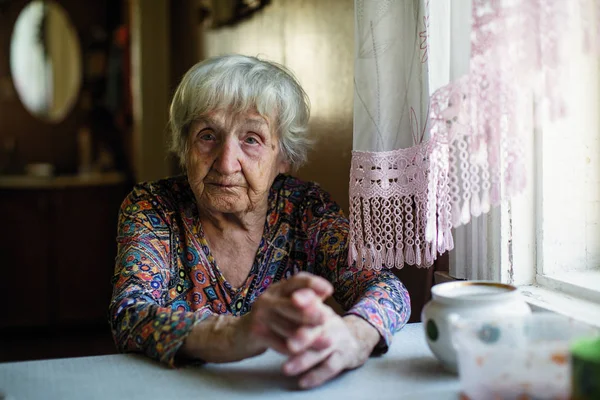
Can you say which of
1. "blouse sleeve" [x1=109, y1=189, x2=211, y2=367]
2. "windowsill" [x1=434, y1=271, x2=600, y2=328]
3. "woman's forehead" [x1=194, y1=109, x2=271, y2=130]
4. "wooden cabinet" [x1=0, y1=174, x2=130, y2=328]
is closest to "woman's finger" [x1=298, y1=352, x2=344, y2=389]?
"blouse sleeve" [x1=109, y1=189, x2=211, y2=367]

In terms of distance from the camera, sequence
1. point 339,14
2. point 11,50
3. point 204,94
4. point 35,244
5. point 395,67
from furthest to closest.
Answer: point 11,50 → point 35,244 → point 339,14 → point 204,94 → point 395,67

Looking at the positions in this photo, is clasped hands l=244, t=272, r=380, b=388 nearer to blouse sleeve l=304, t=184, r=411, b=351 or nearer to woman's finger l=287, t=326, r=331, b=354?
woman's finger l=287, t=326, r=331, b=354

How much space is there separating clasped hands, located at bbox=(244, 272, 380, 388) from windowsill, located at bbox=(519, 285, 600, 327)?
382 mm

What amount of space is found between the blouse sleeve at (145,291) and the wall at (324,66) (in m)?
0.62

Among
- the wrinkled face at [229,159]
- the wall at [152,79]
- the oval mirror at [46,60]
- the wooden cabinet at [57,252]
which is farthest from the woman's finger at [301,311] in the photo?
the oval mirror at [46,60]

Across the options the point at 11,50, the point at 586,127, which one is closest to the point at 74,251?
the point at 11,50

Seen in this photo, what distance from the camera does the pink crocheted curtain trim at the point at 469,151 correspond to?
92 cm

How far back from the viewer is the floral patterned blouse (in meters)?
1.20

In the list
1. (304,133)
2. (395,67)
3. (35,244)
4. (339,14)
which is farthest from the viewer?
(35,244)

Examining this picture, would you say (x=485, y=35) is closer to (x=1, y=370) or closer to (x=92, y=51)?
(x=1, y=370)

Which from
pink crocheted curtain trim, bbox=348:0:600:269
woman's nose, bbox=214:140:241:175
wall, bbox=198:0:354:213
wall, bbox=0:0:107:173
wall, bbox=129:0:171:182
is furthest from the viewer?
wall, bbox=0:0:107:173

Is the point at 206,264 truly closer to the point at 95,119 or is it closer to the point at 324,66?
the point at 324,66

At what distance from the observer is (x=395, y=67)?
4.08 feet

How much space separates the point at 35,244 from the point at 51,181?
1.36ft
